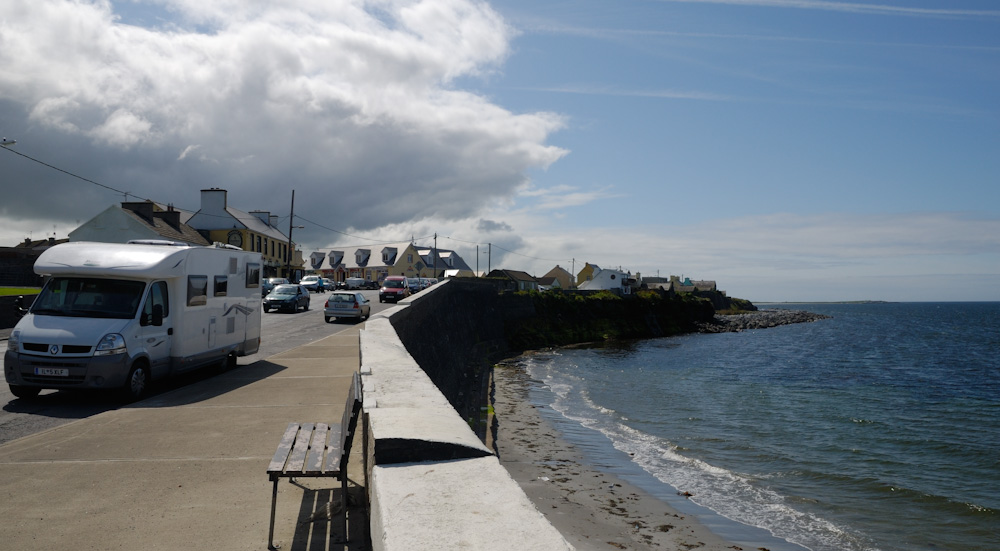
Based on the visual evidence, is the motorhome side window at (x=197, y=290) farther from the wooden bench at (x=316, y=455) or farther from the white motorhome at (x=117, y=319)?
the wooden bench at (x=316, y=455)

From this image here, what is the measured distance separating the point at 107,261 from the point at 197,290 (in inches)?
68.9

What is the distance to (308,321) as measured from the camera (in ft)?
102

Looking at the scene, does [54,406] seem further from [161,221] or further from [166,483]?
[161,221]

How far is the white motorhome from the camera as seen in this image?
Answer: 10766 millimetres

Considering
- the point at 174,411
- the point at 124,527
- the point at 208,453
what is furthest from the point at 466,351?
the point at 124,527

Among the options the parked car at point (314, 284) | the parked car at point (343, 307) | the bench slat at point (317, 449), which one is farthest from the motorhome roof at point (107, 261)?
the parked car at point (314, 284)

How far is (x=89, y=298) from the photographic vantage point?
456 inches

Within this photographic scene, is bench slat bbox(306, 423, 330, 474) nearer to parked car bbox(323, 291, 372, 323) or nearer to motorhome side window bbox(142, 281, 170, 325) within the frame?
motorhome side window bbox(142, 281, 170, 325)

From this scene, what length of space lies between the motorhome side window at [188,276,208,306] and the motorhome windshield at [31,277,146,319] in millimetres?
1077

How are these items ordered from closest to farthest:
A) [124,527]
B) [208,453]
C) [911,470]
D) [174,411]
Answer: [124,527]
[208,453]
[174,411]
[911,470]

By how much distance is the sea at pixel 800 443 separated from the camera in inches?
444

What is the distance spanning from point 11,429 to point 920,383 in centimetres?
3457

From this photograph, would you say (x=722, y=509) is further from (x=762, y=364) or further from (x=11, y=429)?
(x=762, y=364)

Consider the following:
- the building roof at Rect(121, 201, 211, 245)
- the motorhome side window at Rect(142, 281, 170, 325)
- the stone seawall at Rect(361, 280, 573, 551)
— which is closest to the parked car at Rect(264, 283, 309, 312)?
the building roof at Rect(121, 201, 211, 245)
